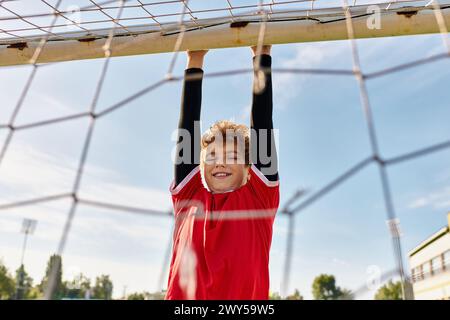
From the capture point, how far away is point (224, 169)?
1.27 m

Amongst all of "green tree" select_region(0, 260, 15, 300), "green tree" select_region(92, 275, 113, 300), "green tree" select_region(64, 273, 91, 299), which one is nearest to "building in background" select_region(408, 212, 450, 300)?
"green tree" select_region(92, 275, 113, 300)

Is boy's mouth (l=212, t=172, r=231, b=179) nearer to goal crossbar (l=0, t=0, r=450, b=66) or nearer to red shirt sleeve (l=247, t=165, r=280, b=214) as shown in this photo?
red shirt sleeve (l=247, t=165, r=280, b=214)

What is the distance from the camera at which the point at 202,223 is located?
3.91ft

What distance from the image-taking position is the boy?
1083 mm

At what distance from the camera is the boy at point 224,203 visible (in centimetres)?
108

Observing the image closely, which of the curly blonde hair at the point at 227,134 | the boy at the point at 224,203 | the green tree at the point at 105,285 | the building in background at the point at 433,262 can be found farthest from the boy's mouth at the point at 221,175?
the building in background at the point at 433,262

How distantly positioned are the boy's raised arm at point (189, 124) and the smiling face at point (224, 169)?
70 millimetres

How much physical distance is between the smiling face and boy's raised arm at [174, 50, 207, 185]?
0.23ft

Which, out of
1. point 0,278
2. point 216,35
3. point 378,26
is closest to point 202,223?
point 216,35

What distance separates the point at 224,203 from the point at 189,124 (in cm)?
32

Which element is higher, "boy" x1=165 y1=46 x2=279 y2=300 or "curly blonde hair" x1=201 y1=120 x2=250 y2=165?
"curly blonde hair" x1=201 y1=120 x2=250 y2=165
